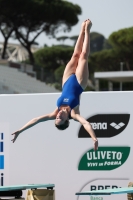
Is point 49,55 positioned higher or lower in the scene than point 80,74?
higher

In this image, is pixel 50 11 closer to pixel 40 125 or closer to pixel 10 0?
pixel 10 0

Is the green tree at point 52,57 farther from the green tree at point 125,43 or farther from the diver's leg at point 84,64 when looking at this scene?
the diver's leg at point 84,64

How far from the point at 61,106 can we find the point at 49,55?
53343 millimetres

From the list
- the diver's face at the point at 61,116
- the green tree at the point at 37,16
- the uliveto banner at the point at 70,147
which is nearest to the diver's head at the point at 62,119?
the diver's face at the point at 61,116

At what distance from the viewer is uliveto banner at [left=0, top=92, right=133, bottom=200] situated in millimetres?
8539

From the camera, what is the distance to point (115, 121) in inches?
338

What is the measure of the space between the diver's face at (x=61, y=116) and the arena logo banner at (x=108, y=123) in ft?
1.80

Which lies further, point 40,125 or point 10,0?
point 10,0

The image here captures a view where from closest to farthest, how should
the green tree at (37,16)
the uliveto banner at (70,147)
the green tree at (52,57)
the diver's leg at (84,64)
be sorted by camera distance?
the diver's leg at (84,64)
the uliveto banner at (70,147)
the green tree at (37,16)
the green tree at (52,57)

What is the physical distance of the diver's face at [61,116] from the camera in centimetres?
805

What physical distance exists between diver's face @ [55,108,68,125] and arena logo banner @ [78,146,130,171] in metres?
0.73

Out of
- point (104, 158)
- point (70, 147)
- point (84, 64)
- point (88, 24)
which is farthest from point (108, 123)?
point (88, 24)

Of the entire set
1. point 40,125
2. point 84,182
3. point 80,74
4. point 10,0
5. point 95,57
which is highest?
Result: point 10,0

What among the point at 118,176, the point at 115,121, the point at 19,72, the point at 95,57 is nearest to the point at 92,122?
the point at 115,121
